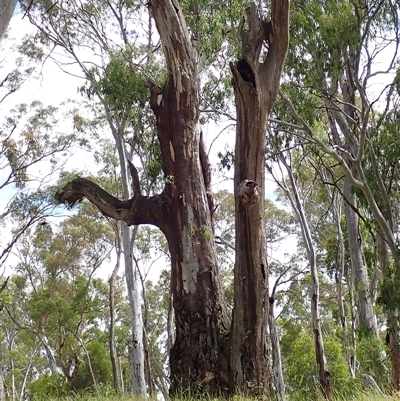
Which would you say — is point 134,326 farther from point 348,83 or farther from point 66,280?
point 66,280

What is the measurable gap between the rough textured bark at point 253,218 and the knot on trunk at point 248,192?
0.51ft

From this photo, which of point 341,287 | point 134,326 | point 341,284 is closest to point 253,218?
point 134,326

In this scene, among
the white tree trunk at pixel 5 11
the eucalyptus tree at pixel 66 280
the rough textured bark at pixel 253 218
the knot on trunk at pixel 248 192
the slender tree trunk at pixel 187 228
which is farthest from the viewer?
the eucalyptus tree at pixel 66 280

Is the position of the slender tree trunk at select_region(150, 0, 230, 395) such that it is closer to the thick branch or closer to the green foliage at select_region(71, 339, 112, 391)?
the thick branch

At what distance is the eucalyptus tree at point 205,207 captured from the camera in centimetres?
561

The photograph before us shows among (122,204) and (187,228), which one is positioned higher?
(122,204)

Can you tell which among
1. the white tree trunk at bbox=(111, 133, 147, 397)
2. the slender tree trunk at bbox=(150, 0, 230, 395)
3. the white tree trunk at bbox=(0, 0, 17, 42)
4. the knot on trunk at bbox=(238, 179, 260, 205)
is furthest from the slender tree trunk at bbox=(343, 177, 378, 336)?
the white tree trunk at bbox=(0, 0, 17, 42)

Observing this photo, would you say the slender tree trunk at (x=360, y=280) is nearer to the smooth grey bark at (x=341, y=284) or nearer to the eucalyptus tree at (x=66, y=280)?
the smooth grey bark at (x=341, y=284)

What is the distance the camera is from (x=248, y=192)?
17.3 feet

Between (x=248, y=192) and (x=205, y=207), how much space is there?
1.63 meters

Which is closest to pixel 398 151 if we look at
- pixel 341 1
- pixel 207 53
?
pixel 341 1

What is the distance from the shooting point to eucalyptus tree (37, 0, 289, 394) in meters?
5.61

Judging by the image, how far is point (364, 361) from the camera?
11.4 meters

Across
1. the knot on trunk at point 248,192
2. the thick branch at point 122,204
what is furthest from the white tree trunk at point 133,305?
the knot on trunk at point 248,192
